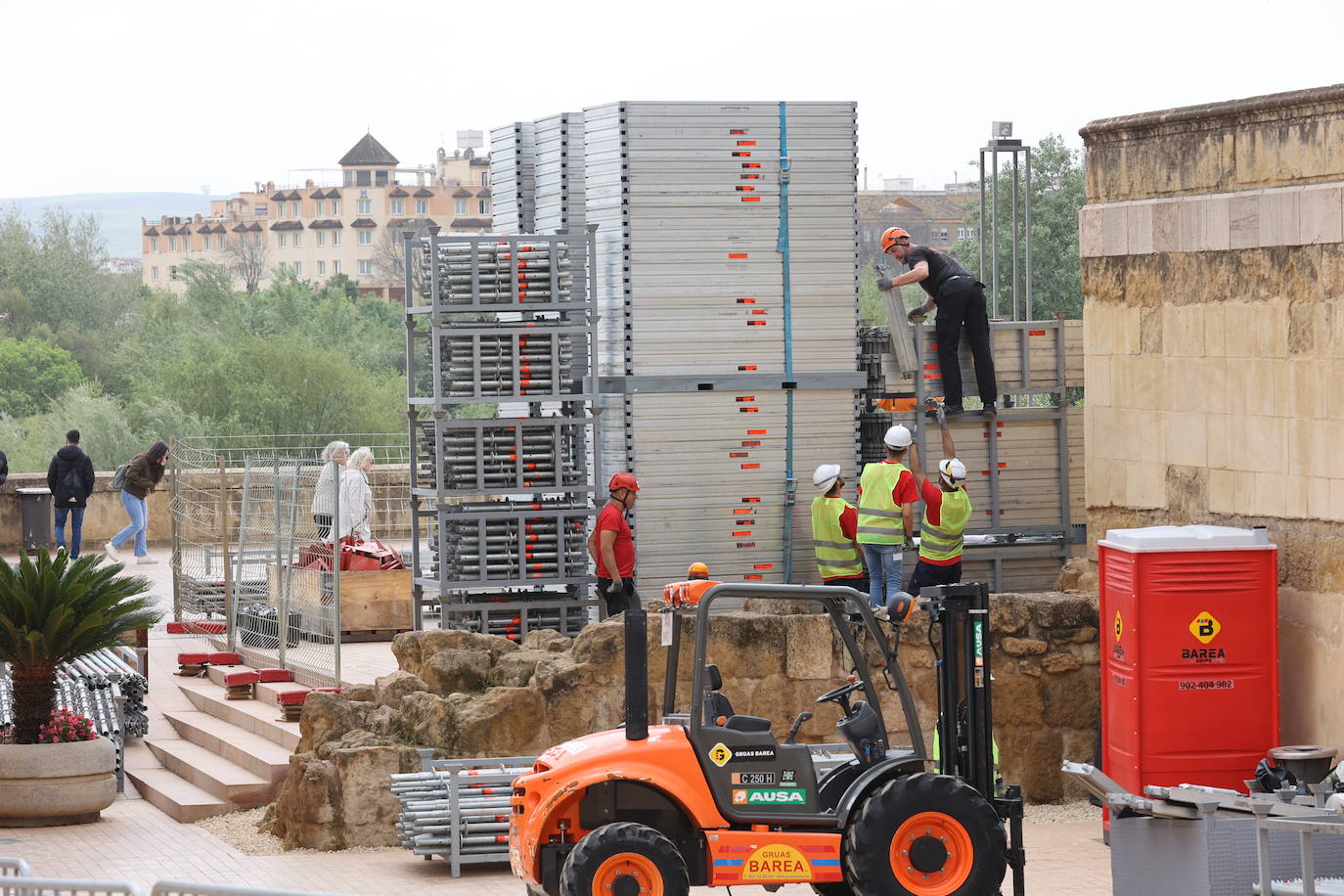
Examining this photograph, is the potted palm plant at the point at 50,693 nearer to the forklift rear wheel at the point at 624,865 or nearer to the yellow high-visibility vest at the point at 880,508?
the forklift rear wheel at the point at 624,865

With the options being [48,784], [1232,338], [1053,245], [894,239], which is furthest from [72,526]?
[1053,245]

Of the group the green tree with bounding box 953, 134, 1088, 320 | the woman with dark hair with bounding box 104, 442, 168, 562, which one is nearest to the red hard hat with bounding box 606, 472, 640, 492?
the woman with dark hair with bounding box 104, 442, 168, 562

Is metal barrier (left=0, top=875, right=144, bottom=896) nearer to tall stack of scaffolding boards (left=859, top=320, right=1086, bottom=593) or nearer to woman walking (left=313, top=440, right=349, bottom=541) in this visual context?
woman walking (left=313, top=440, right=349, bottom=541)

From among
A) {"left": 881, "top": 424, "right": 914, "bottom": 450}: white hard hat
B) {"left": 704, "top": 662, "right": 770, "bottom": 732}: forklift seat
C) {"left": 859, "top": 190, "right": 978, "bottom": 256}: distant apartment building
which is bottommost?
{"left": 704, "top": 662, "right": 770, "bottom": 732}: forklift seat

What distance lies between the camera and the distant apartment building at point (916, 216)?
12211cm

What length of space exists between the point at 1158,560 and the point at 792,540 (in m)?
5.58

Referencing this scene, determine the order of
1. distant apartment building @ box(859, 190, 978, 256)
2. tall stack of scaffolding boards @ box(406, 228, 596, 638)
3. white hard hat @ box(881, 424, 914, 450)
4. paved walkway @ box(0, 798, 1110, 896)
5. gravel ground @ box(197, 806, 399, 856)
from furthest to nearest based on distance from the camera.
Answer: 1. distant apartment building @ box(859, 190, 978, 256)
2. tall stack of scaffolding boards @ box(406, 228, 596, 638)
3. white hard hat @ box(881, 424, 914, 450)
4. gravel ground @ box(197, 806, 399, 856)
5. paved walkway @ box(0, 798, 1110, 896)

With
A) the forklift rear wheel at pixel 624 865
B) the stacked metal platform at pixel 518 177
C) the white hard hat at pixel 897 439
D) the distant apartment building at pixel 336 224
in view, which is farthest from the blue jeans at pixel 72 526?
the distant apartment building at pixel 336 224

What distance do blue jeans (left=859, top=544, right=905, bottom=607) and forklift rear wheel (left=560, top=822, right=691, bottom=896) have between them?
6560 millimetres

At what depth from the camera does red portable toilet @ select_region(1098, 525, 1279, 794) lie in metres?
13.4

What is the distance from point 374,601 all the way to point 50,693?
Answer: 5989 millimetres

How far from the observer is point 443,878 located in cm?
1289

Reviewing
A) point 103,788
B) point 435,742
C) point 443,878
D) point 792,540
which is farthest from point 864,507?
point 103,788

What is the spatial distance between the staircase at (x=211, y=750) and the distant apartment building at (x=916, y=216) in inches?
3641
